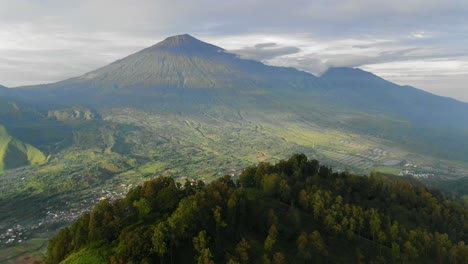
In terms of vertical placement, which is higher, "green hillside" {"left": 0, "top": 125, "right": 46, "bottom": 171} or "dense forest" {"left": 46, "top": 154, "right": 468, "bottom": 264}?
"dense forest" {"left": 46, "top": 154, "right": 468, "bottom": 264}

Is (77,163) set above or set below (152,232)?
below

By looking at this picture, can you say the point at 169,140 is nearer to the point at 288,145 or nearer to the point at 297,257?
the point at 288,145

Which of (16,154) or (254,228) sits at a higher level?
(254,228)

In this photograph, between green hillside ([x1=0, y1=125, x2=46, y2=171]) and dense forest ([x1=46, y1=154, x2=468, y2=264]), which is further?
green hillside ([x1=0, y1=125, x2=46, y2=171])

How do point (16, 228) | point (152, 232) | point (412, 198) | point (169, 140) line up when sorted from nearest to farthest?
point (152, 232) < point (412, 198) < point (16, 228) < point (169, 140)

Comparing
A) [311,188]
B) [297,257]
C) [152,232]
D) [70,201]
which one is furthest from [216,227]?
[70,201]

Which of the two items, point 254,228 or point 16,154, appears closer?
point 254,228
